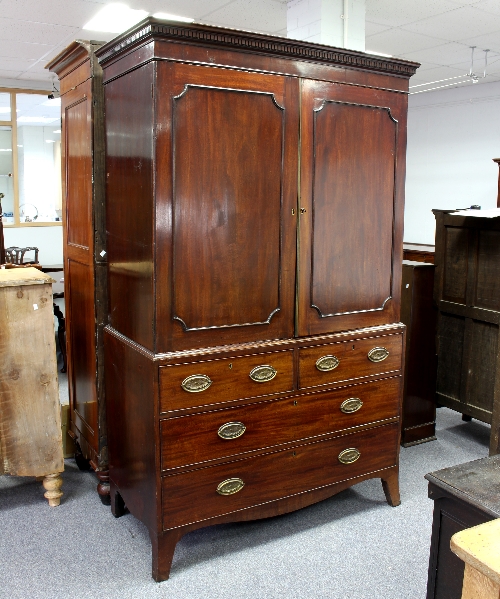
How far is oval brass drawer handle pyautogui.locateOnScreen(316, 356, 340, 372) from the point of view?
8.44ft

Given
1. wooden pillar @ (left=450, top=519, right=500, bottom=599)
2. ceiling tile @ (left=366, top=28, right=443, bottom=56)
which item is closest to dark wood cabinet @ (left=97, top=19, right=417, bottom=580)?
wooden pillar @ (left=450, top=519, right=500, bottom=599)

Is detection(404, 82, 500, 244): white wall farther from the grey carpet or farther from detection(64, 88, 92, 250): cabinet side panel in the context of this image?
detection(64, 88, 92, 250): cabinet side panel

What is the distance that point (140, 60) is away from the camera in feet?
7.04

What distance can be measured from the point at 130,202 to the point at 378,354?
128cm

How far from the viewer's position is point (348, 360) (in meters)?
2.66

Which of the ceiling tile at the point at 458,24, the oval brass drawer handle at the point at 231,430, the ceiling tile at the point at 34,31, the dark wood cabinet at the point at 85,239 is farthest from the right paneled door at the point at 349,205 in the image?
the ceiling tile at the point at 34,31

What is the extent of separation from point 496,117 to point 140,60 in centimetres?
711

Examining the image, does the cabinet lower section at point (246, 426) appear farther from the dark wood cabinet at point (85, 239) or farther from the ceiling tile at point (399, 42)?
the ceiling tile at point (399, 42)

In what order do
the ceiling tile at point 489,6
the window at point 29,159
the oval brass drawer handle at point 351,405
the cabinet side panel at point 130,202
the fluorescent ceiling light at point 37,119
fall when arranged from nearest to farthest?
the cabinet side panel at point 130,202, the oval brass drawer handle at point 351,405, the ceiling tile at point 489,6, the window at point 29,159, the fluorescent ceiling light at point 37,119

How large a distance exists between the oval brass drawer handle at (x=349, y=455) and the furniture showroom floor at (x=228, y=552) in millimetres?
283

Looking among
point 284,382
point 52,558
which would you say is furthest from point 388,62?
point 52,558

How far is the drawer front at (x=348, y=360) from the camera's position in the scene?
254cm

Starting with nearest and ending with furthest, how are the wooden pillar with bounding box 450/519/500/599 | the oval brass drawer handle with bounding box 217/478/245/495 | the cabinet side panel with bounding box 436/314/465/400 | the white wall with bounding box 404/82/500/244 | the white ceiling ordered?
the wooden pillar with bounding box 450/519/500/599, the oval brass drawer handle with bounding box 217/478/245/495, the cabinet side panel with bounding box 436/314/465/400, the white ceiling, the white wall with bounding box 404/82/500/244

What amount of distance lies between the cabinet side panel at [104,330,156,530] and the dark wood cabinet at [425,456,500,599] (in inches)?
41.8
